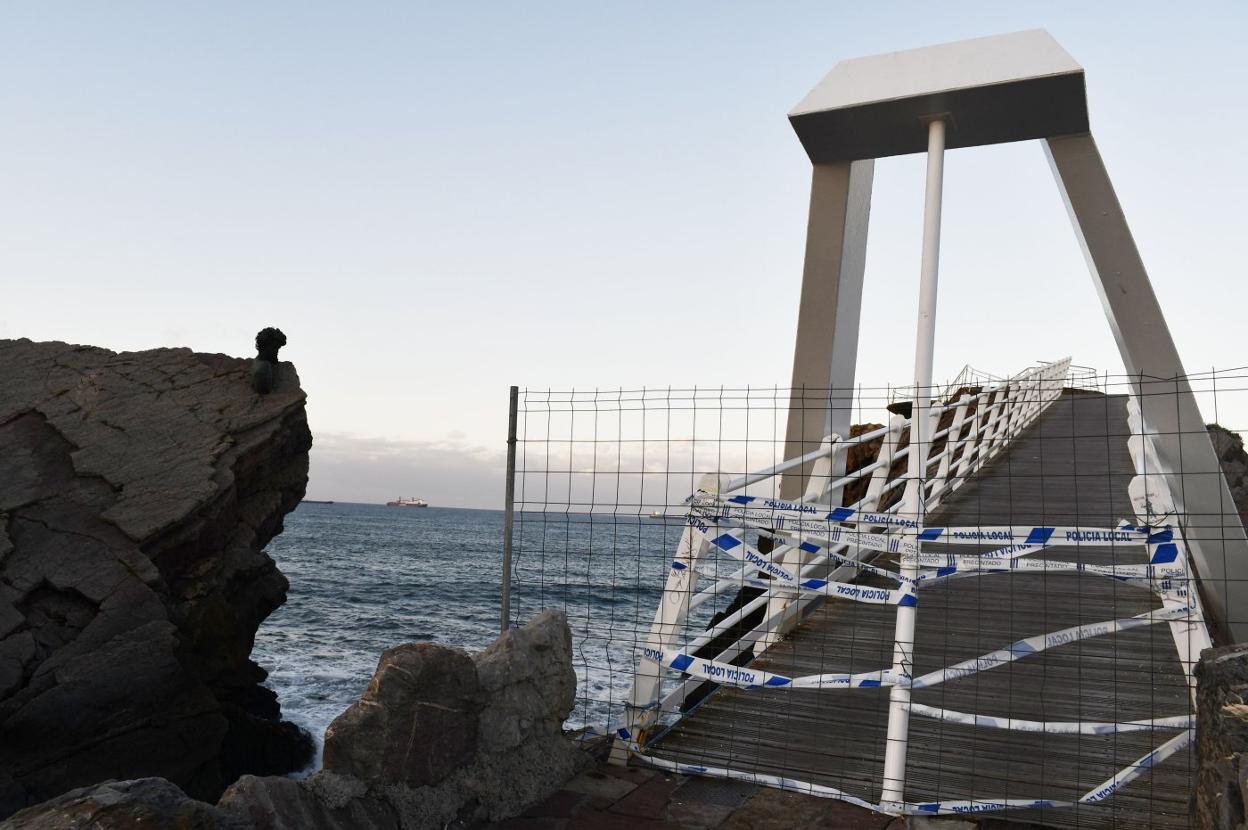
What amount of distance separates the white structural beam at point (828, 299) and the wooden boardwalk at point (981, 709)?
130 centimetres

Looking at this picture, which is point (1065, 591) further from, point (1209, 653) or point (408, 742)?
point (408, 742)

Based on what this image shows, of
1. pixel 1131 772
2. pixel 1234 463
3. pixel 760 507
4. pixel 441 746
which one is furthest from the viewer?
pixel 1234 463

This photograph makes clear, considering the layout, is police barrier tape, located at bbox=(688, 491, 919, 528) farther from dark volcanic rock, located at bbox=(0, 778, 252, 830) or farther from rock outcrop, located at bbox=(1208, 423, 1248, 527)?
rock outcrop, located at bbox=(1208, 423, 1248, 527)

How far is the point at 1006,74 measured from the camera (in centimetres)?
493

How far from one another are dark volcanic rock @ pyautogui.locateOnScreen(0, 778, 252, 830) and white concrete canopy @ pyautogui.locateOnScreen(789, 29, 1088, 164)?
15.0ft

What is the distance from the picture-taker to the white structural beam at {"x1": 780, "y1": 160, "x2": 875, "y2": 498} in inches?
253

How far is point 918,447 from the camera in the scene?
453cm

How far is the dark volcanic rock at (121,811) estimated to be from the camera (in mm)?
2379

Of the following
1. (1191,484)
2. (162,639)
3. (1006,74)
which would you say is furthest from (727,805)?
(162,639)

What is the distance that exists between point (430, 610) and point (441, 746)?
24417mm

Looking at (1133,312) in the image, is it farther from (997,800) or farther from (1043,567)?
(997,800)

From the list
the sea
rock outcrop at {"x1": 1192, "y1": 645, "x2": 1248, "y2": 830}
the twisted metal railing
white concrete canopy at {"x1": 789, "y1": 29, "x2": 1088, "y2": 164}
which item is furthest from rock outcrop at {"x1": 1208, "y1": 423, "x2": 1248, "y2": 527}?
rock outcrop at {"x1": 1192, "y1": 645, "x2": 1248, "y2": 830}

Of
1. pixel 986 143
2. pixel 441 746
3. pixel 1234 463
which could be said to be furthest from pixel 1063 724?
pixel 1234 463

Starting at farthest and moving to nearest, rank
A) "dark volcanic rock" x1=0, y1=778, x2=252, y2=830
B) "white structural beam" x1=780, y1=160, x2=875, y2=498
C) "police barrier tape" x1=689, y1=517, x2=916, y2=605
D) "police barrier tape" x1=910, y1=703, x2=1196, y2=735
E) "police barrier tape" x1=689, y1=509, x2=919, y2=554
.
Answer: "white structural beam" x1=780, y1=160, x2=875, y2=498, "police barrier tape" x1=689, y1=509, x2=919, y2=554, "police barrier tape" x1=689, y1=517, x2=916, y2=605, "police barrier tape" x1=910, y1=703, x2=1196, y2=735, "dark volcanic rock" x1=0, y1=778, x2=252, y2=830
